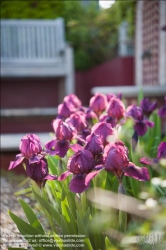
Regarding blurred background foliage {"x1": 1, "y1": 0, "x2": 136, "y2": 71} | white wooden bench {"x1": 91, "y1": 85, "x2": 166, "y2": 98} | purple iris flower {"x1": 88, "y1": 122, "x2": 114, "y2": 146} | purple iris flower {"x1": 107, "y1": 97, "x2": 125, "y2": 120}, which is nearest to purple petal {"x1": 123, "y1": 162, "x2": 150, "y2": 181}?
purple iris flower {"x1": 88, "y1": 122, "x2": 114, "y2": 146}

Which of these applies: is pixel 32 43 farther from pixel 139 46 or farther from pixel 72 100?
pixel 72 100

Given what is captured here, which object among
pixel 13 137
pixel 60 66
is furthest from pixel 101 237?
pixel 60 66

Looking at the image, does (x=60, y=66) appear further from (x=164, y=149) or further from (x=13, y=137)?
(x=164, y=149)

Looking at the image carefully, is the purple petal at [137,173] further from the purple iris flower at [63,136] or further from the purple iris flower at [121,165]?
the purple iris flower at [63,136]

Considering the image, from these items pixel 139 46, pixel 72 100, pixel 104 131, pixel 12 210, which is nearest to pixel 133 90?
pixel 12 210

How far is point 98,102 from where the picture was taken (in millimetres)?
1947

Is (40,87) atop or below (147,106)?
below

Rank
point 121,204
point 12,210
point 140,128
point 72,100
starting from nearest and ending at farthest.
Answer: point 121,204, point 140,128, point 72,100, point 12,210

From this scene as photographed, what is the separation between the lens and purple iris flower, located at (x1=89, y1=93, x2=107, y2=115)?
193cm

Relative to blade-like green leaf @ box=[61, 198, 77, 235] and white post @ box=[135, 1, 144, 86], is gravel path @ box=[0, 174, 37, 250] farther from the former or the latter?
white post @ box=[135, 1, 144, 86]

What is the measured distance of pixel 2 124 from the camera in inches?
178

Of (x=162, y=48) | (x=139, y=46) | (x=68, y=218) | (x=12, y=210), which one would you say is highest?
(x=139, y=46)

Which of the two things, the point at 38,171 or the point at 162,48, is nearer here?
the point at 38,171

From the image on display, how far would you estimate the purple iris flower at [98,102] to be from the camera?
6.35 ft
